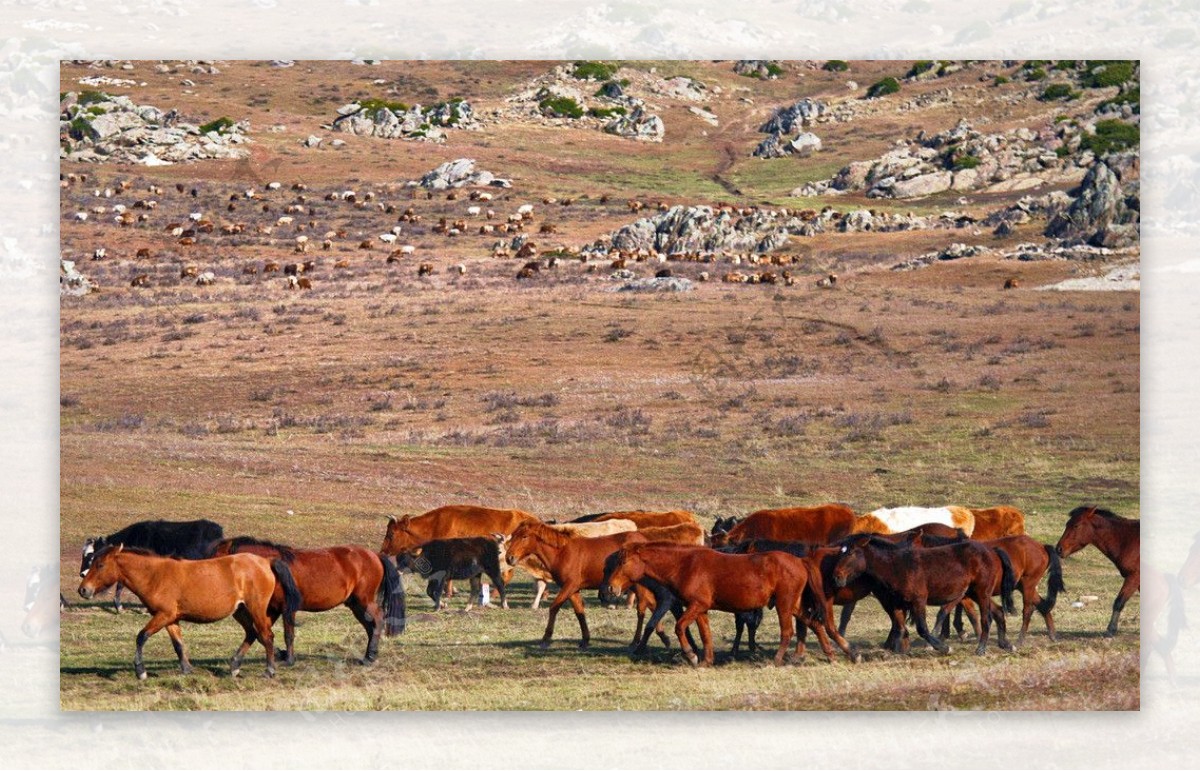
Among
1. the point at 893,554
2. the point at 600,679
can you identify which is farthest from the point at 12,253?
the point at 893,554

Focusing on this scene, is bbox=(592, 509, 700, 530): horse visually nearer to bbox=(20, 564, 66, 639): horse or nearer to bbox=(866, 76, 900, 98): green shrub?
bbox=(866, 76, 900, 98): green shrub

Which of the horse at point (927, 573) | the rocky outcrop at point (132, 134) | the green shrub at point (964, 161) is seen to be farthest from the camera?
the green shrub at point (964, 161)

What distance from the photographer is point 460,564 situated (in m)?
18.8

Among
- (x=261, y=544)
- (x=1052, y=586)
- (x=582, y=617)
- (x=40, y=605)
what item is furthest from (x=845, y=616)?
(x=40, y=605)

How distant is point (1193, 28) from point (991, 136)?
2.54 m

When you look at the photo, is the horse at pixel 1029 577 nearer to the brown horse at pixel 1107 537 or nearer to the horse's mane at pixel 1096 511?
the brown horse at pixel 1107 537

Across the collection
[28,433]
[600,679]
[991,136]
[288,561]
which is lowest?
[600,679]

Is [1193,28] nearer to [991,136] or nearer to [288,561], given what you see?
[991,136]

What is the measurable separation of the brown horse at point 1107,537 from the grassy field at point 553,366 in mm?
448

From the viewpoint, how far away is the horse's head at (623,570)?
55.5 feet

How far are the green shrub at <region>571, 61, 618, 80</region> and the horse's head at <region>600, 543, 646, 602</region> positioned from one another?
539 centimetres

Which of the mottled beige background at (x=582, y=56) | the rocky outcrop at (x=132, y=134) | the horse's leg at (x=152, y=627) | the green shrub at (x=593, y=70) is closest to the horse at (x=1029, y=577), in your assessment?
the mottled beige background at (x=582, y=56)

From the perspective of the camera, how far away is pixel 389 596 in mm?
17609

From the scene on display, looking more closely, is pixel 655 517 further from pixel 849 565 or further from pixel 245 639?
pixel 245 639
